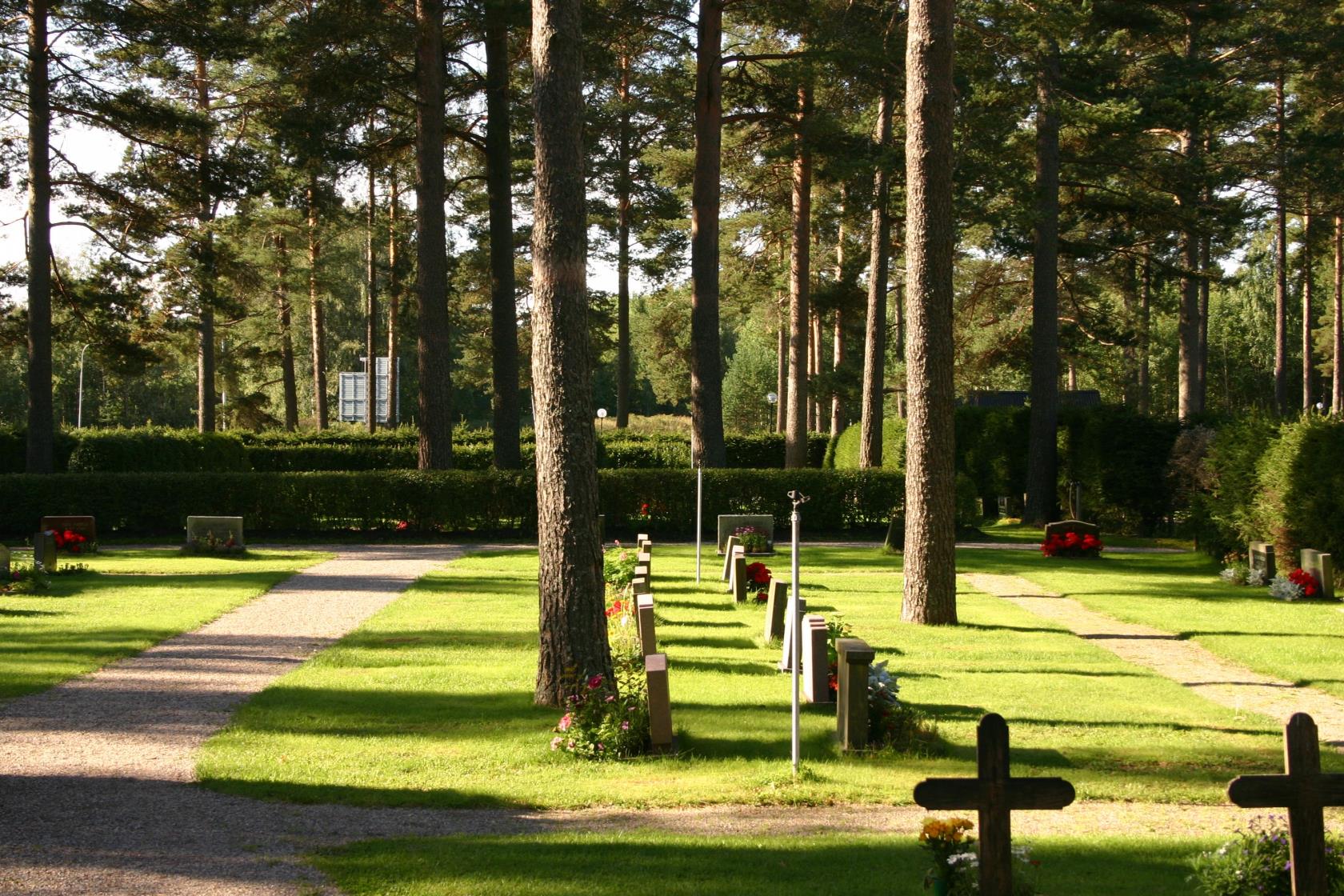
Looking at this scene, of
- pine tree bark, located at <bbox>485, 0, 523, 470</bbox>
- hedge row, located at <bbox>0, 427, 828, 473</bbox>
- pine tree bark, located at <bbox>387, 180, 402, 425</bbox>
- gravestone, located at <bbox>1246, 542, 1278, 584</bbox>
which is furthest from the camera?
pine tree bark, located at <bbox>387, 180, 402, 425</bbox>

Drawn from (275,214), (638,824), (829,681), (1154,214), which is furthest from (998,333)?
(638,824)

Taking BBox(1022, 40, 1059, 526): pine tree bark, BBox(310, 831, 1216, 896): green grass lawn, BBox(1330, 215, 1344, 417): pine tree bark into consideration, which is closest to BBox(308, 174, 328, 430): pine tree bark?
BBox(1022, 40, 1059, 526): pine tree bark

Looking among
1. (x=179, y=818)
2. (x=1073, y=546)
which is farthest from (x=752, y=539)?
(x=179, y=818)

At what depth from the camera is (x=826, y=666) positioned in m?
10.2

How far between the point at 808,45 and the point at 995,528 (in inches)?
480

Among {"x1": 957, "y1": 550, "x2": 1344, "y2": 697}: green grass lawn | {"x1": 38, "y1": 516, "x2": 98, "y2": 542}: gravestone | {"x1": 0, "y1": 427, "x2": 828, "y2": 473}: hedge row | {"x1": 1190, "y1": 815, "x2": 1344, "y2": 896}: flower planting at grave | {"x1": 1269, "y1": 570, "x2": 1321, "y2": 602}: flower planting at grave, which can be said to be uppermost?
{"x1": 0, "y1": 427, "x2": 828, "y2": 473}: hedge row

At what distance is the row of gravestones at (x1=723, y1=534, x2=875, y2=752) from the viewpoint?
29.1 feet

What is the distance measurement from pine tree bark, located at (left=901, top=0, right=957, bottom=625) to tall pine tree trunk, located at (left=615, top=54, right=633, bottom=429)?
20909mm

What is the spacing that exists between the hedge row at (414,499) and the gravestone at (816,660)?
639 inches

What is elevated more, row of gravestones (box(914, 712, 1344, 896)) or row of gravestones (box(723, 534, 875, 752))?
row of gravestones (box(914, 712, 1344, 896))

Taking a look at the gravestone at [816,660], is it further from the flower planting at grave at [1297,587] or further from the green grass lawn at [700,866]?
the flower planting at grave at [1297,587]

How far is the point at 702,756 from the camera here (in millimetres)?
8836

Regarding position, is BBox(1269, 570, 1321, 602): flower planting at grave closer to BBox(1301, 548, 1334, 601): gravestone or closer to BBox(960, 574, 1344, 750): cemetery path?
BBox(1301, 548, 1334, 601): gravestone

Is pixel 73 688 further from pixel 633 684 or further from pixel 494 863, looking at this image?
pixel 494 863
